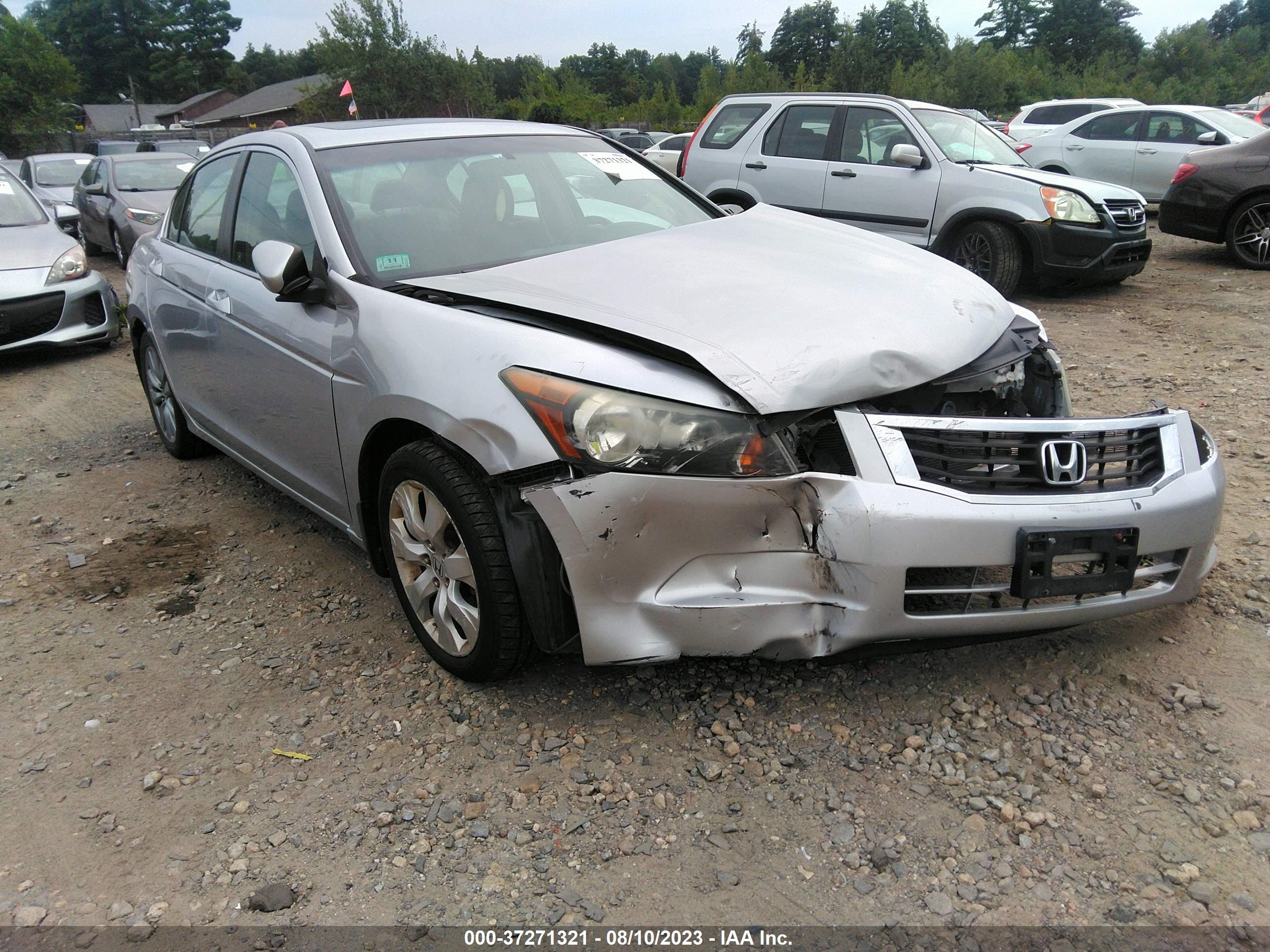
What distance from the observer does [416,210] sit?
125 inches

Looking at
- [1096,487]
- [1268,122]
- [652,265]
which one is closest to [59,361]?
[652,265]

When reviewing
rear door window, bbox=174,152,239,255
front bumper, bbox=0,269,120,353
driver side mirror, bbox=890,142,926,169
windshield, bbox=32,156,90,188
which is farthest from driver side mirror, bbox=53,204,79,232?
driver side mirror, bbox=890,142,926,169

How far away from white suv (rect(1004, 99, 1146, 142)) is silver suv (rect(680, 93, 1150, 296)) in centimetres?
733

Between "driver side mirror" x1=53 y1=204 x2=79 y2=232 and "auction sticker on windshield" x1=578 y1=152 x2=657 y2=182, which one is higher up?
"auction sticker on windshield" x1=578 y1=152 x2=657 y2=182

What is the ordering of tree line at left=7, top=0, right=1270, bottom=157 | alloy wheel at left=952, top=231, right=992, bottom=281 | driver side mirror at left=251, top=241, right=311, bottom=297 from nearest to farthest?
1. driver side mirror at left=251, top=241, right=311, bottom=297
2. alloy wheel at left=952, top=231, right=992, bottom=281
3. tree line at left=7, top=0, right=1270, bottom=157

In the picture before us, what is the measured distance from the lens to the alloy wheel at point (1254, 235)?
8727mm

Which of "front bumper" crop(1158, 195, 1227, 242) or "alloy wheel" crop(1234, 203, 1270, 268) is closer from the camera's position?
"alloy wheel" crop(1234, 203, 1270, 268)

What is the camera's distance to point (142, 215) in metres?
10.5

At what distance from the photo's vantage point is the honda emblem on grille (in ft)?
7.55

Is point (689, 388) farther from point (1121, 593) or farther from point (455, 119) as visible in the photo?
point (455, 119)

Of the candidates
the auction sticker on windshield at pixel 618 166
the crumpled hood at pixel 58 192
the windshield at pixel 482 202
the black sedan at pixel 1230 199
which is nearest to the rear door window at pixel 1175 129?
the black sedan at pixel 1230 199

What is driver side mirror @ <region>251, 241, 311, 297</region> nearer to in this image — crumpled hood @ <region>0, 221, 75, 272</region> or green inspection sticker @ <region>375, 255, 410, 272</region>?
green inspection sticker @ <region>375, 255, 410, 272</region>

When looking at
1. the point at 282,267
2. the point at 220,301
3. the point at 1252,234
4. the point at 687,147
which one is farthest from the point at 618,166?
the point at 1252,234

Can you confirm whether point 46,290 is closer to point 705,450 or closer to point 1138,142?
point 705,450
